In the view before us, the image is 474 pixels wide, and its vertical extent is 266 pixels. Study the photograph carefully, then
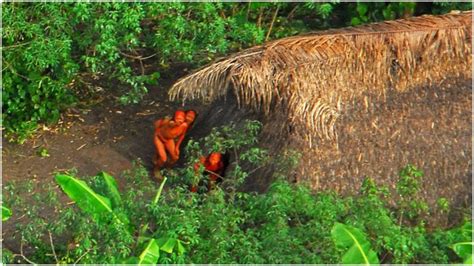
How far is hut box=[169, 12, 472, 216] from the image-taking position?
8.58 metres

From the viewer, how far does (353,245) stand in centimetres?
744

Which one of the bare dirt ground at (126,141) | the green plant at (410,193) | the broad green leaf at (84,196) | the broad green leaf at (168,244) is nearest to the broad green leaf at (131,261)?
the broad green leaf at (168,244)

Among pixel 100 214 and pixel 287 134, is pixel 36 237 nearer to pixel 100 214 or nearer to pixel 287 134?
pixel 100 214

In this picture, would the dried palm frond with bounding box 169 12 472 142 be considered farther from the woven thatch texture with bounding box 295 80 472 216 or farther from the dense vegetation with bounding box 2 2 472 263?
the dense vegetation with bounding box 2 2 472 263

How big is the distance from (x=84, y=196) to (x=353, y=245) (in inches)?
67.7

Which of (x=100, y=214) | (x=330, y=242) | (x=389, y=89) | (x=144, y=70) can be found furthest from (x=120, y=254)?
(x=144, y=70)

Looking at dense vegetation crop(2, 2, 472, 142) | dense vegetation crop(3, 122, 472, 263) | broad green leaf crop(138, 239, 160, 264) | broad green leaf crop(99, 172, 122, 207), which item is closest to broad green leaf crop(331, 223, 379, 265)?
dense vegetation crop(3, 122, 472, 263)

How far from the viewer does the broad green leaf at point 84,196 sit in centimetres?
779

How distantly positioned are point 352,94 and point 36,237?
2.52 metres

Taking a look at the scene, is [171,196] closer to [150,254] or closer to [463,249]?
[150,254]

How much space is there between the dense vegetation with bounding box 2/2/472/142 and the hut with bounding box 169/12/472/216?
59 centimetres

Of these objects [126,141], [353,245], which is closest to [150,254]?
[353,245]

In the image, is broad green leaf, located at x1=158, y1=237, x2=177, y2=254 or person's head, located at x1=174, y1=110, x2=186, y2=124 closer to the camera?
broad green leaf, located at x1=158, y1=237, x2=177, y2=254

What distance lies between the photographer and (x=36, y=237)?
7.71m
